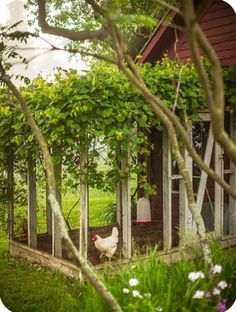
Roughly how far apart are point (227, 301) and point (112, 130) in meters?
2.57

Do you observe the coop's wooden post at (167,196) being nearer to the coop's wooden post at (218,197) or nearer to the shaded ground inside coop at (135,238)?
the shaded ground inside coop at (135,238)

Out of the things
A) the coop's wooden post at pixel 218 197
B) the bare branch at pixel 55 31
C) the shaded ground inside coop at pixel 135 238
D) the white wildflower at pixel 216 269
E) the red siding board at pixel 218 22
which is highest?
the bare branch at pixel 55 31

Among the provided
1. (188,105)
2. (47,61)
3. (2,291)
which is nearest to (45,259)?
(2,291)

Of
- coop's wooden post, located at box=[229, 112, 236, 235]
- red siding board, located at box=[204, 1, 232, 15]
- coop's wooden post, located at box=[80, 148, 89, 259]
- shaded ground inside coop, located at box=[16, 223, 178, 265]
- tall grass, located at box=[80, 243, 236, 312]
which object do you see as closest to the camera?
tall grass, located at box=[80, 243, 236, 312]

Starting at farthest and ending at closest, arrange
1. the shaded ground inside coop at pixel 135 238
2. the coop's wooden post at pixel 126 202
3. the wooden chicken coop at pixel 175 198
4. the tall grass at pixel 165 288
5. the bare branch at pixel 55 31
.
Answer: the bare branch at pixel 55 31
the shaded ground inside coop at pixel 135 238
the wooden chicken coop at pixel 175 198
the coop's wooden post at pixel 126 202
the tall grass at pixel 165 288

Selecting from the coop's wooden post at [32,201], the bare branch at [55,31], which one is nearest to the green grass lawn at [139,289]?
the coop's wooden post at [32,201]

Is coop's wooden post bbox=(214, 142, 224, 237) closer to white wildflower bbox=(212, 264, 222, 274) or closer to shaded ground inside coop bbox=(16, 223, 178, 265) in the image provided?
shaded ground inside coop bbox=(16, 223, 178, 265)

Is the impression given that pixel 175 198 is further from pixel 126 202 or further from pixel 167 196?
pixel 126 202

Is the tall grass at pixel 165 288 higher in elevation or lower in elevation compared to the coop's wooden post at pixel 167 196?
lower

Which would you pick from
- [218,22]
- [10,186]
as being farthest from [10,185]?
Result: [218,22]

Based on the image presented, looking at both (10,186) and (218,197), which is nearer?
(218,197)

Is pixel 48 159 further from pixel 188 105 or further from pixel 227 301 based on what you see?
pixel 188 105

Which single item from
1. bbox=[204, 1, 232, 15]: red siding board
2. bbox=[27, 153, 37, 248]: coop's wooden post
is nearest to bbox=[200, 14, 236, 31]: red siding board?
bbox=[204, 1, 232, 15]: red siding board

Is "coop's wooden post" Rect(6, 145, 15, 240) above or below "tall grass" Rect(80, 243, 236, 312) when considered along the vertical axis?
above
